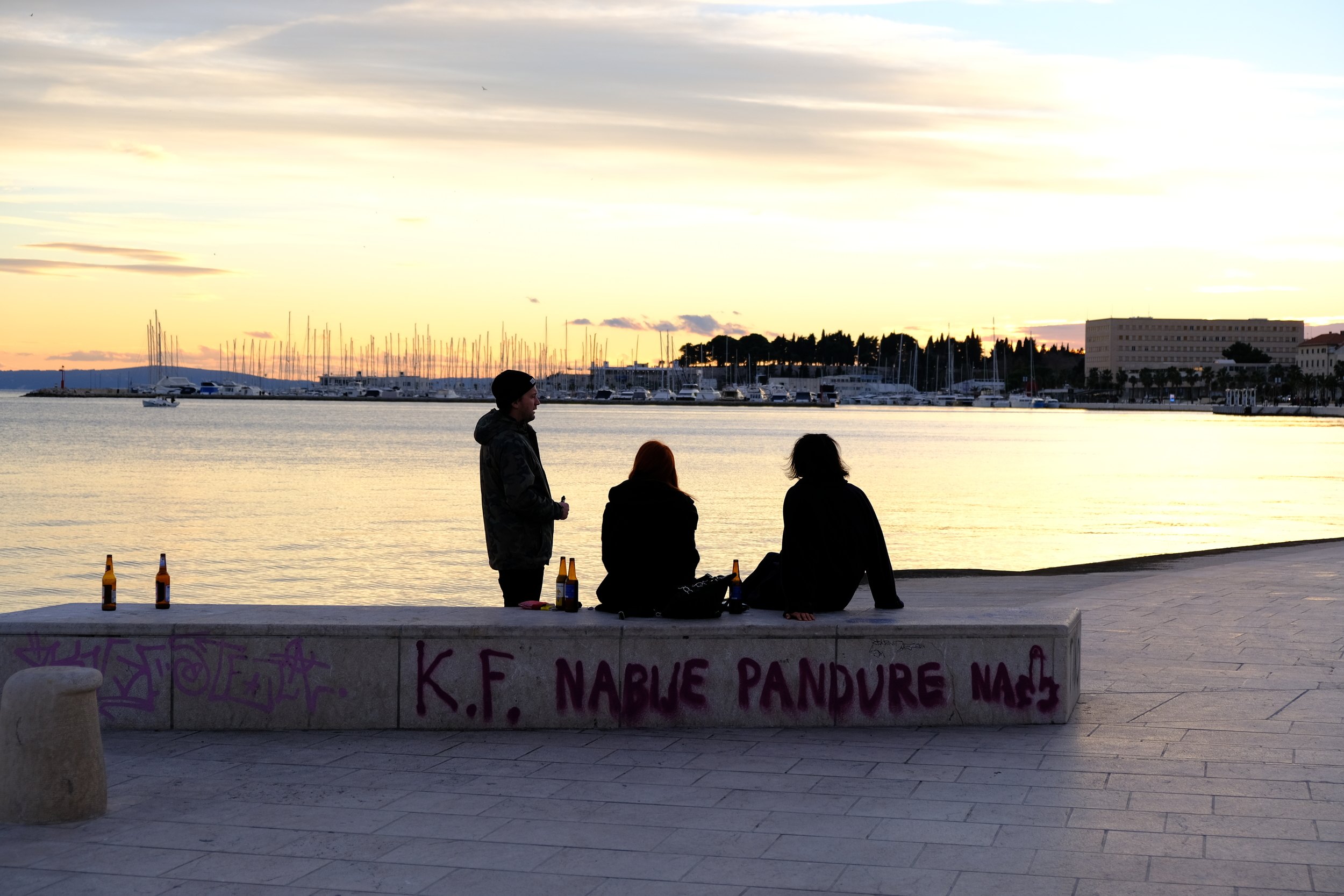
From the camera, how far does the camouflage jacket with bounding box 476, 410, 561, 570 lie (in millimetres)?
8188

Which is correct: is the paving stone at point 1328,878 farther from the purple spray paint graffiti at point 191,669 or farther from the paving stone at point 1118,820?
the purple spray paint graffiti at point 191,669

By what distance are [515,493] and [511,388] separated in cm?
65

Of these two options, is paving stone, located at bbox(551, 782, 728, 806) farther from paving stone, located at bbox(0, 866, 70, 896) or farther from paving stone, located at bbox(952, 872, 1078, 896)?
paving stone, located at bbox(0, 866, 70, 896)

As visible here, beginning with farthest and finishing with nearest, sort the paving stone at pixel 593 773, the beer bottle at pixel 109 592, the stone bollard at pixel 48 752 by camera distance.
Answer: the beer bottle at pixel 109 592 < the paving stone at pixel 593 773 < the stone bollard at pixel 48 752

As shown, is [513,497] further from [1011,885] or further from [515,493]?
[1011,885]

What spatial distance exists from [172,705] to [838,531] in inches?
153

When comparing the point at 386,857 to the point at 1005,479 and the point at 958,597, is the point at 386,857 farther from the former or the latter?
the point at 1005,479

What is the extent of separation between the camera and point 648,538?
752 centimetres

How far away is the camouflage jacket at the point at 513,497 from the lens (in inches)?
322

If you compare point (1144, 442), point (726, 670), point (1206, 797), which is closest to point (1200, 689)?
point (1206, 797)

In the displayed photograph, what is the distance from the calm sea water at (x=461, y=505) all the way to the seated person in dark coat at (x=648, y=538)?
0.12 metres

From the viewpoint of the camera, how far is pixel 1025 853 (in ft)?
17.6

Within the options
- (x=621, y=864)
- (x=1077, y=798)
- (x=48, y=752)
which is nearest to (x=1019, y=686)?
(x=1077, y=798)

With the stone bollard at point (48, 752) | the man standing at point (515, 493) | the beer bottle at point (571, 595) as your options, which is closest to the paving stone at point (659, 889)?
the stone bollard at point (48, 752)
